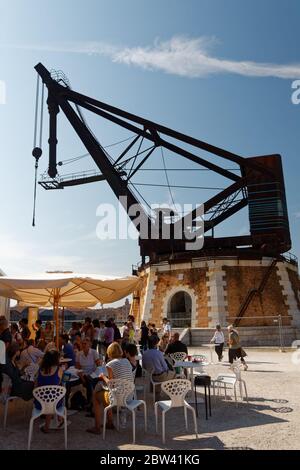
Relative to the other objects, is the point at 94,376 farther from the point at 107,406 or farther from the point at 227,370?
the point at 227,370

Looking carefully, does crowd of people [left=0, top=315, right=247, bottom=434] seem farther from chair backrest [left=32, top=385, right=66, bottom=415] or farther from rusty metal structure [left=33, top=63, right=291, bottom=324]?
rusty metal structure [left=33, top=63, right=291, bottom=324]

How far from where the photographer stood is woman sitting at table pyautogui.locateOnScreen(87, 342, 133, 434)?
5355 mm

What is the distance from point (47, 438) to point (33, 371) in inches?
71.3

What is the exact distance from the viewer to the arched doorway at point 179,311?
70.9 feet

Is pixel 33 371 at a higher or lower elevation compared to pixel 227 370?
higher

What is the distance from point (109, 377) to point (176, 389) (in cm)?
101

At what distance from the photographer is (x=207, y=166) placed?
21531mm

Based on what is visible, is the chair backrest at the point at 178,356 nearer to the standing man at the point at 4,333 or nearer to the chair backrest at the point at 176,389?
the chair backrest at the point at 176,389

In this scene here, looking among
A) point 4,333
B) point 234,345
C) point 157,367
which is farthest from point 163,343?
point 4,333

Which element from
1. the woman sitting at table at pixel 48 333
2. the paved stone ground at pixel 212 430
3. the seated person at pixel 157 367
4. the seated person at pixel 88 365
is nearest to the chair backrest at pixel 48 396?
the paved stone ground at pixel 212 430

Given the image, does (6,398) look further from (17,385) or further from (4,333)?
(4,333)

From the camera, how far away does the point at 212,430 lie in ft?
17.8

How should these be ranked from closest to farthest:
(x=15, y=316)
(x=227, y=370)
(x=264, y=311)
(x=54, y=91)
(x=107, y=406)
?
(x=107, y=406) → (x=227, y=370) → (x=264, y=311) → (x=54, y=91) → (x=15, y=316)

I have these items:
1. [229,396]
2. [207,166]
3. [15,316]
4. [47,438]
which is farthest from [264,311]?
[15,316]
